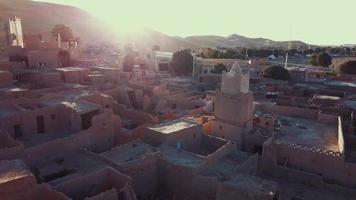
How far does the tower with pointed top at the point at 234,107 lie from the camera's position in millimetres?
22250

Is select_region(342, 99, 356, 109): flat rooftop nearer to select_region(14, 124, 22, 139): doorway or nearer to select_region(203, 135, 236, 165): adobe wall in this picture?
select_region(203, 135, 236, 165): adobe wall

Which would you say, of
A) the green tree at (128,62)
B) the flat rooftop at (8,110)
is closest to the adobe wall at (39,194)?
the flat rooftop at (8,110)

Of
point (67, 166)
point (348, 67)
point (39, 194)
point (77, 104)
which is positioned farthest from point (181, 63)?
point (39, 194)

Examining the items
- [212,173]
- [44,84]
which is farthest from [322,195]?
[44,84]

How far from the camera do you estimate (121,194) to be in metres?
13.8

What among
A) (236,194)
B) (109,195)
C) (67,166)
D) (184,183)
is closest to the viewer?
(109,195)

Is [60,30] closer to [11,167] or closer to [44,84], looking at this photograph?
[44,84]

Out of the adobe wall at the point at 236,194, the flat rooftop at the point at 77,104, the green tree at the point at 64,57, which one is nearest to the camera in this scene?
the adobe wall at the point at 236,194

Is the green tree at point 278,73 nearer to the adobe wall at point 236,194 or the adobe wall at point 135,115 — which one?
the adobe wall at point 135,115

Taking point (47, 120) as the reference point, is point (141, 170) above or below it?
below

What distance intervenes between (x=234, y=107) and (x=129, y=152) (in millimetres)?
8221

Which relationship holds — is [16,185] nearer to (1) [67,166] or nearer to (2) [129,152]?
(1) [67,166]

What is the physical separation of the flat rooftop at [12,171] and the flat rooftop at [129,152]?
13.5 ft

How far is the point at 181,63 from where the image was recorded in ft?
176
